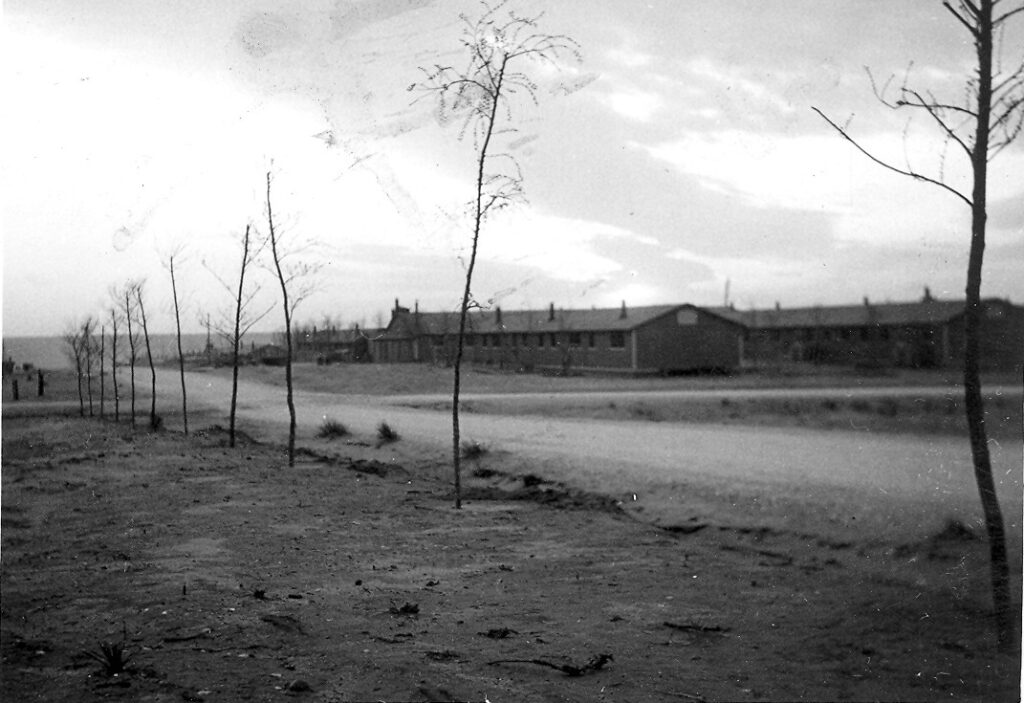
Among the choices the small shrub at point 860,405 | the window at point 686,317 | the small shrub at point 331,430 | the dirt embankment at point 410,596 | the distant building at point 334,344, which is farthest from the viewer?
the small shrub at point 331,430

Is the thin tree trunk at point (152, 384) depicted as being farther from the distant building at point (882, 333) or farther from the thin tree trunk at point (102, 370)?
the distant building at point (882, 333)

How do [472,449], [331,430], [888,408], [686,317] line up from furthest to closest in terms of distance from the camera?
[331,430], [472,449], [686,317], [888,408]

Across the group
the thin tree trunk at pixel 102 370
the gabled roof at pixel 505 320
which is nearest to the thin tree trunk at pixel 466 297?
the gabled roof at pixel 505 320

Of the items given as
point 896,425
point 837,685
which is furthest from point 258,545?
point 896,425

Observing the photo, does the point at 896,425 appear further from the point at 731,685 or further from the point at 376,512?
the point at 376,512

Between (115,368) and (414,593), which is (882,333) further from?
(115,368)

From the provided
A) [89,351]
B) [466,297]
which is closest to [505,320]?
[466,297]
